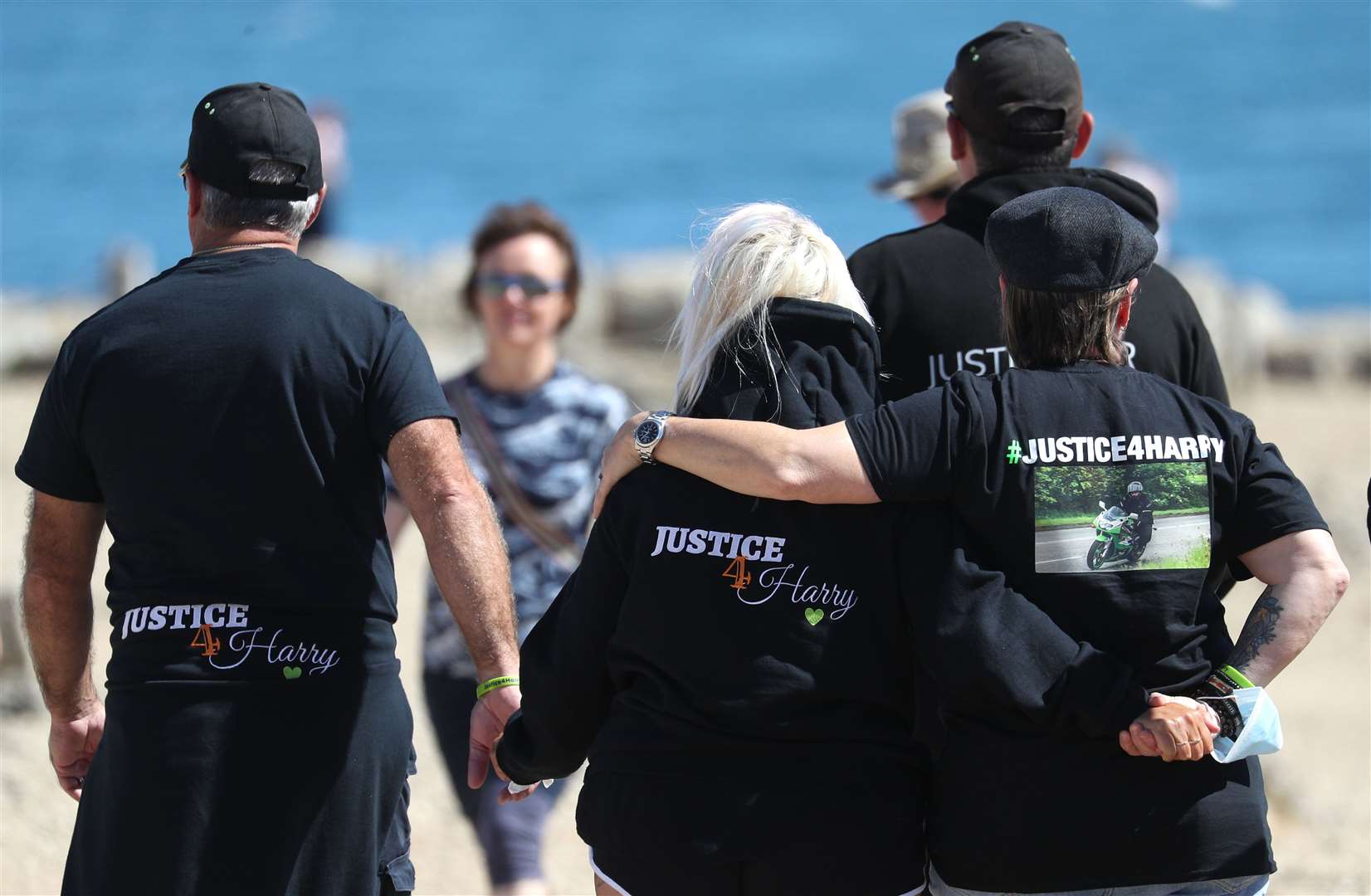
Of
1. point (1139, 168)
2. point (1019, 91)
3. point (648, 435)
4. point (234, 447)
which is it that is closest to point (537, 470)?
point (234, 447)

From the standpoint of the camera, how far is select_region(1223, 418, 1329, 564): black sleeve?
2.40 m

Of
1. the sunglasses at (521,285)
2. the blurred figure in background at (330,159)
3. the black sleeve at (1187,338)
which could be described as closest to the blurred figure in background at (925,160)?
the black sleeve at (1187,338)

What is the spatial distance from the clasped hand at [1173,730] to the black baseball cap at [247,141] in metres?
1.66

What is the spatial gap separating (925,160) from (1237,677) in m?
1.81

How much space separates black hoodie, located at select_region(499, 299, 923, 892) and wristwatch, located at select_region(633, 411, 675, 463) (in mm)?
31

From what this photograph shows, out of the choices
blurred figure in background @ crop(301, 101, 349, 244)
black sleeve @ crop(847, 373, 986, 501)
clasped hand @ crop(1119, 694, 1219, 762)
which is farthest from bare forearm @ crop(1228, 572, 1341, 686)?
blurred figure in background @ crop(301, 101, 349, 244)

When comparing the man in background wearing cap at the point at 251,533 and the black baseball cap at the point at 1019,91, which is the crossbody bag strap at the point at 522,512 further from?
the black baseball cap at the point at 1019,91

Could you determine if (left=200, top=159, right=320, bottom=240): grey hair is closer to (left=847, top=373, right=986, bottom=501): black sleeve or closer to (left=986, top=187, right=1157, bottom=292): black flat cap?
(left=847, top=373, right=986, bottom=501): black sleeve

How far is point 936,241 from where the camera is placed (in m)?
3.17

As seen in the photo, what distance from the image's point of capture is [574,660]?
8.36 feet

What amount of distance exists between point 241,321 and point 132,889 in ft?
3.14

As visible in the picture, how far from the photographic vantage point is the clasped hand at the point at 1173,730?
90.4 inches

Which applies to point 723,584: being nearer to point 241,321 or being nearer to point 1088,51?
point 241,321

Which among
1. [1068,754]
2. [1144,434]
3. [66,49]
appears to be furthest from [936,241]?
[66,49]
